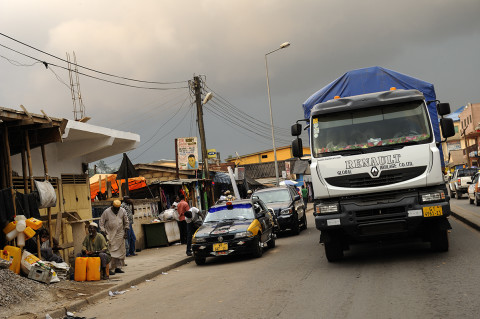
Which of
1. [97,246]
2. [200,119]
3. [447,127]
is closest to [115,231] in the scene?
[97,246]

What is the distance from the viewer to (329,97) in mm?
13719

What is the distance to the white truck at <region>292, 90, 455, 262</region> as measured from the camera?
10.5m

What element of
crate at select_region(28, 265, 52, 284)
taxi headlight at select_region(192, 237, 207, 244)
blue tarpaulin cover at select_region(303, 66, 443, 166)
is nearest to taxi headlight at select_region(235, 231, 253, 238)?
taxi headlight at select_region(192, 237, 207, 244)

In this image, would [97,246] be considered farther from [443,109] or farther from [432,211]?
[443,109]

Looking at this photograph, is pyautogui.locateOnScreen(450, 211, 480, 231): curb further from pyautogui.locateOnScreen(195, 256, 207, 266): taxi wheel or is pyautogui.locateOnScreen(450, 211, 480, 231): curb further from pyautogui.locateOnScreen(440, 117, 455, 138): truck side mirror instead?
pyautogui.locateOnScreen(195, 256, 207, 266): taxi wheel

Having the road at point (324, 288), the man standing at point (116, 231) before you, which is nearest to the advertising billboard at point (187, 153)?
the man standing at point (116, 231)

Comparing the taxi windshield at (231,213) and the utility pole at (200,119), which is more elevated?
the utility pole at (200,119)

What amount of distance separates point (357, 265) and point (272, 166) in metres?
52.5

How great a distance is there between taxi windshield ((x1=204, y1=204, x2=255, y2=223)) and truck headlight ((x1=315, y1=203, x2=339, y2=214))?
447 centimetres

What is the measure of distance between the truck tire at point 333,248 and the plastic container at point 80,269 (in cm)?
529

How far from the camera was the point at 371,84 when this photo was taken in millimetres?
13445

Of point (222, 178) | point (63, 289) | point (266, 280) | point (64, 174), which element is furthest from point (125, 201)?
point (222, 178)

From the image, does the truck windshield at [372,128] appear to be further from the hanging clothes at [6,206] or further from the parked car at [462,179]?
the parked car at [462,179]

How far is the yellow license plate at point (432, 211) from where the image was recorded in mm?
10266
